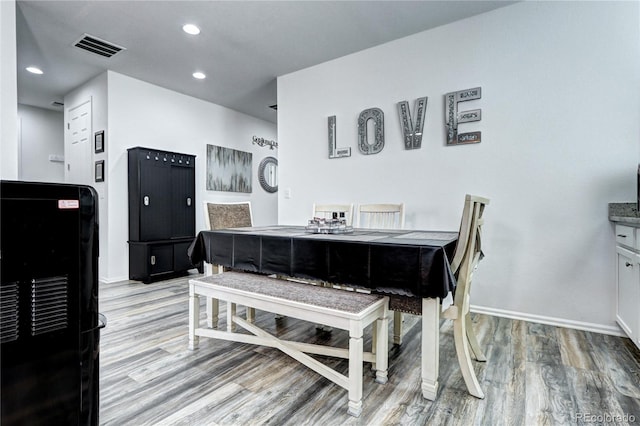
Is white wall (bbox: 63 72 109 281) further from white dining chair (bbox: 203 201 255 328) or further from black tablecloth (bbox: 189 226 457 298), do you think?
black tablecloth (bbox: 189 226 457 298)

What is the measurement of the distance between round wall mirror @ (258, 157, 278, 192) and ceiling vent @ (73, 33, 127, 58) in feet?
9.96

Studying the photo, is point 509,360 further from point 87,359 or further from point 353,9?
point 353,9

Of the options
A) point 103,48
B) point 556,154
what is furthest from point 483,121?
point 103,48

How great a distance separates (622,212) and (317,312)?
233cm

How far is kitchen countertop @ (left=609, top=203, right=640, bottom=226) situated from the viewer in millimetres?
2127

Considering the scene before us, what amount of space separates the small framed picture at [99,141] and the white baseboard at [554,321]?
4.76 metres

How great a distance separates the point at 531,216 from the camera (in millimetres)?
2664

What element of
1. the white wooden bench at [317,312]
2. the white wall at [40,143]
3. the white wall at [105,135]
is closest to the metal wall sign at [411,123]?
the white wooden bench at [317,312]

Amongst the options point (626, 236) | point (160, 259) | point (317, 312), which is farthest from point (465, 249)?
point (160, 259)

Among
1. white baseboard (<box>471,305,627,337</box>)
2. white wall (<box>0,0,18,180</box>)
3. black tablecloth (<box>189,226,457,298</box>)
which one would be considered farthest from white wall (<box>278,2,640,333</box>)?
white wall (<box>0,0,18,180</box>)

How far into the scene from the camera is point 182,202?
454cm

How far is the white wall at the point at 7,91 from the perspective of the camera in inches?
95.1

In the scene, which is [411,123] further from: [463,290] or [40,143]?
[40,143]

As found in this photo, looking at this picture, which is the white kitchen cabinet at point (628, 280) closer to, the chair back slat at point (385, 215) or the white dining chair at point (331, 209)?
the chair back slat at point (385, 215)
